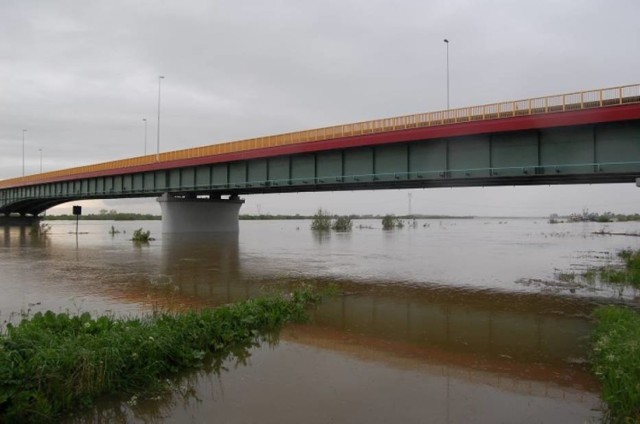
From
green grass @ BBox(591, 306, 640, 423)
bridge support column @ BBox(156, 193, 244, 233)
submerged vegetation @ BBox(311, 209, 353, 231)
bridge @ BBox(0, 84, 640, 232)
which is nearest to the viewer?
green grass @ BBox(591, 306, 640, 423)

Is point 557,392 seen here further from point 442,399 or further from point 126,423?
point 126,423

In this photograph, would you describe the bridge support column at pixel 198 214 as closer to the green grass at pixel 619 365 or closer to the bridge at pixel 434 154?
the bridge at pixel 434 154

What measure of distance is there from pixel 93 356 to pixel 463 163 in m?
20.3

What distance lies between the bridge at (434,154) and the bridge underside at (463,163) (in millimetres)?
45

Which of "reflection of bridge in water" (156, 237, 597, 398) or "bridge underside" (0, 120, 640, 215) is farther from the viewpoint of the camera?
"bridge underside" (0, 120, 640, 215)

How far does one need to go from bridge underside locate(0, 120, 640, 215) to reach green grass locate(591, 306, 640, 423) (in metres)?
12.0

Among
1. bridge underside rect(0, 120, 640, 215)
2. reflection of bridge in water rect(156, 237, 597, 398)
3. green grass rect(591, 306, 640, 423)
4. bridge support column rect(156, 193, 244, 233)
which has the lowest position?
reflection of bridge in water rect(156, 237, 597, 398)

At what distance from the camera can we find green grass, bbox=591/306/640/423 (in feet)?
15.3

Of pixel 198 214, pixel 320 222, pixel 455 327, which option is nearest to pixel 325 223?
pixel 320 222

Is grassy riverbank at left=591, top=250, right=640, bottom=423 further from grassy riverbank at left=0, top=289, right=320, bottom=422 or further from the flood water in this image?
grassy riverbank at left=0, top=289, right=320, bottom=422

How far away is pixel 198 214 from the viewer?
46906 millimetres

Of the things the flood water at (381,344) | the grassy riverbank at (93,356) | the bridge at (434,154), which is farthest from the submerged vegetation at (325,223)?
the grassy riverbank at (93,356)

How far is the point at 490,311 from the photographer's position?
36.0 feet

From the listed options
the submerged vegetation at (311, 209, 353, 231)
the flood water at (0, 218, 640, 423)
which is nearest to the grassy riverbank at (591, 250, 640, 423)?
the flood water at (0, 218, 640, 423)
